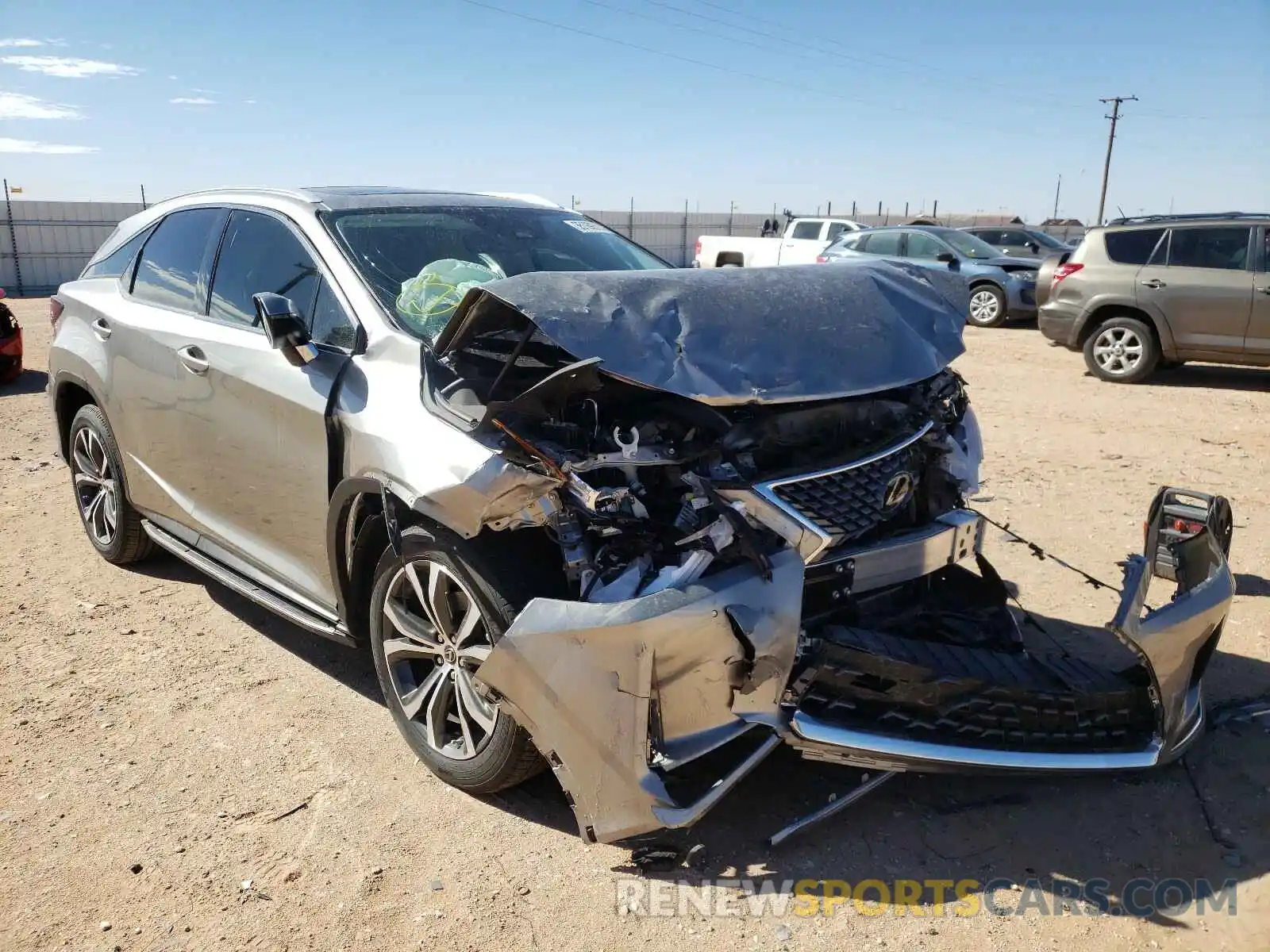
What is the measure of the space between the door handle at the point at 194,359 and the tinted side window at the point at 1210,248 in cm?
989

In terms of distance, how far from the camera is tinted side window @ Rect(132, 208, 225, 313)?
14.3 feet

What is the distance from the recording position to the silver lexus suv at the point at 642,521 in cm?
263

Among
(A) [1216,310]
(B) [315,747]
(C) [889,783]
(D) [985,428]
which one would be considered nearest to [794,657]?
(C) [889,783]

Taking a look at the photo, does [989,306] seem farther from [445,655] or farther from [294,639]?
[445,655]

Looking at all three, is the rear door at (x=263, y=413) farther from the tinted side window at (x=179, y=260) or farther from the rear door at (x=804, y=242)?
the rear door at (x=804, y=242)

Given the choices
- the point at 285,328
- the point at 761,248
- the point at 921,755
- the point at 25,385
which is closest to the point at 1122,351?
the point at 761,248

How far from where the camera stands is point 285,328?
3.34 m

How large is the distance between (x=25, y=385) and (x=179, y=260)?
318 inches

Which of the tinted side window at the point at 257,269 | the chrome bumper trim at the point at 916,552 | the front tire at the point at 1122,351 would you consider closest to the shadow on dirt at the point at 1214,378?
the front tire at the point at 1122,351

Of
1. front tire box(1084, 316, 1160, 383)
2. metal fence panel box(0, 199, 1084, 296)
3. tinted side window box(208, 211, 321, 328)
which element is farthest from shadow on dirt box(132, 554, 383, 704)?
metal fence panel box(0, 199, 1084, 296)

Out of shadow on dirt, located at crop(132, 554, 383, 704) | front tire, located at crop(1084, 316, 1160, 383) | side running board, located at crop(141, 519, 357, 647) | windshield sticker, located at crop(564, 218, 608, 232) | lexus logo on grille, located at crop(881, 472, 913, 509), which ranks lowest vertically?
shadow on dirt, located at crop(132, 554, 383, 704)

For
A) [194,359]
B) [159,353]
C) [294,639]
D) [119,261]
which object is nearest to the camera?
[194,359]

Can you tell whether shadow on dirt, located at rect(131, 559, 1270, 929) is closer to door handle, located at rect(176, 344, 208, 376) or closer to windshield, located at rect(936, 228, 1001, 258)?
door handle, located at rect(176, 344, 208, 376)

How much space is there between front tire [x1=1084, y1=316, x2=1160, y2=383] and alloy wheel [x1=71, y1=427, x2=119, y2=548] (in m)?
9.74
